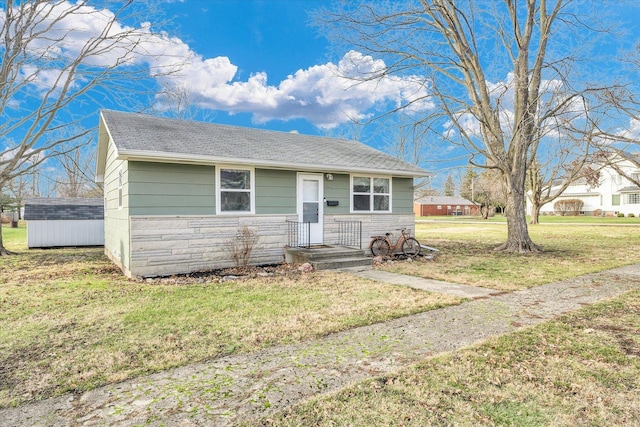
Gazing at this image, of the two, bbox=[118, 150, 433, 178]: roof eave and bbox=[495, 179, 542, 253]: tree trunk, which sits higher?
bbox=[118, 150, 433, 178]: roof eave

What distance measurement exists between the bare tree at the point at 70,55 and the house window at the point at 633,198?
156 ft

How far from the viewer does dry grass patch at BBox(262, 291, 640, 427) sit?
254cm

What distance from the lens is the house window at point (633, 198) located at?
127ft

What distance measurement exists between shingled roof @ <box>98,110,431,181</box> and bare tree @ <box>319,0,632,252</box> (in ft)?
8.78

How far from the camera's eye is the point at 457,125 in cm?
1184

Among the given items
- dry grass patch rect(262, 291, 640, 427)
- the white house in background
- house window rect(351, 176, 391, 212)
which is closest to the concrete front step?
house window rect(351, 176, 391, 212)

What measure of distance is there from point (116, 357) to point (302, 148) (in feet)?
28.0

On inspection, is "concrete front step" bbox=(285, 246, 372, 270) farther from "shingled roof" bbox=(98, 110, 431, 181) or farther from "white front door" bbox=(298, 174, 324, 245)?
"shingled roof" bbox=(98, 110, 431, 181)

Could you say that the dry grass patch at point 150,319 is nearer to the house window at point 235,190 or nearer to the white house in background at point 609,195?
the house window at point 235,190

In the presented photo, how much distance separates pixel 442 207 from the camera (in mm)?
61781

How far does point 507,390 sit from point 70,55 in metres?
13.5

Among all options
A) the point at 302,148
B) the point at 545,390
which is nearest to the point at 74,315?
the point at 545,390

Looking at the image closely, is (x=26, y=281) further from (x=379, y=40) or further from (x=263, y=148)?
(x=379, y=40)

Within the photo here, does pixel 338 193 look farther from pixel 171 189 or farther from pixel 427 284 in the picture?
pixel 171 189
